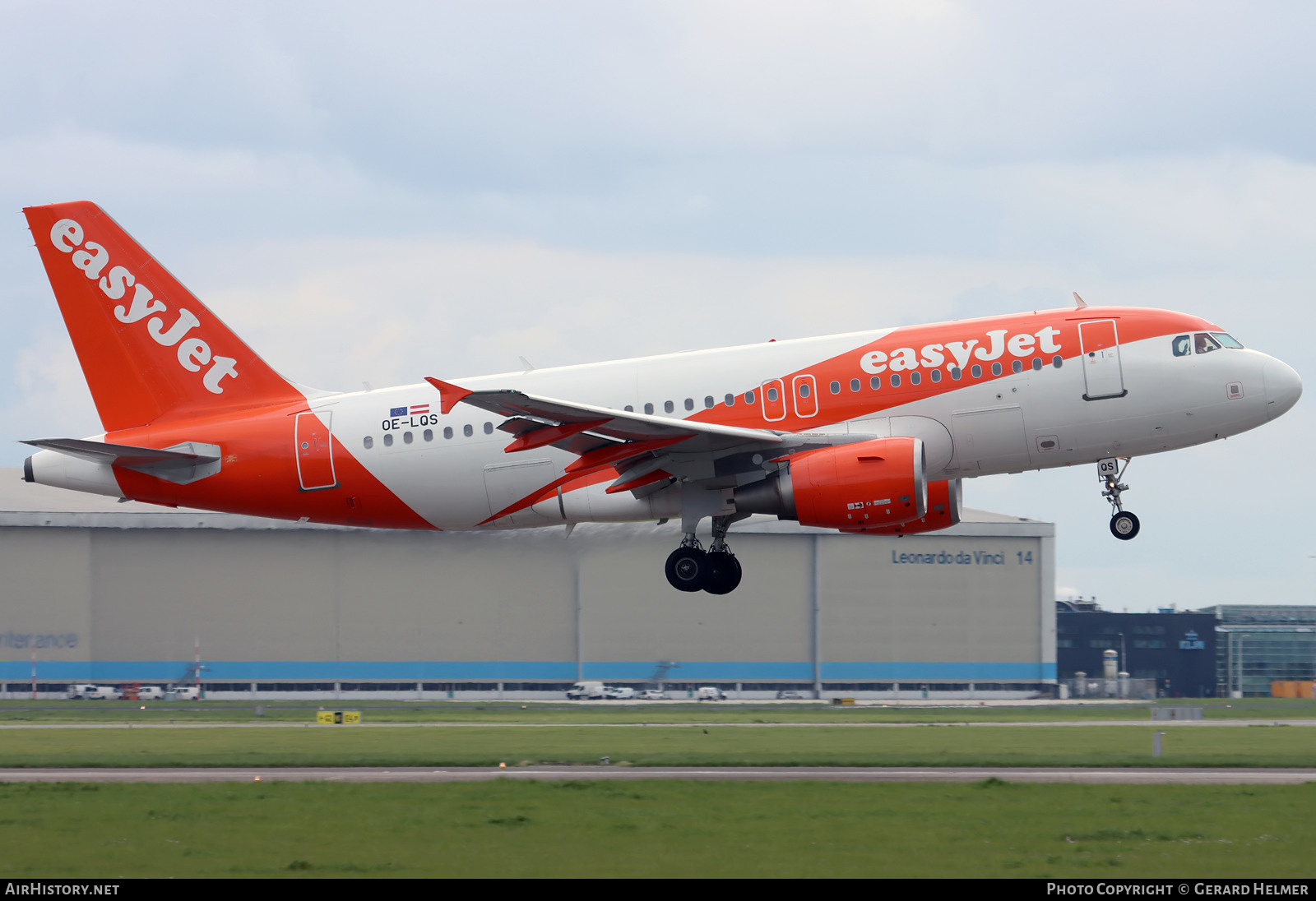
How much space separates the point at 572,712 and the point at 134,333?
127 ft

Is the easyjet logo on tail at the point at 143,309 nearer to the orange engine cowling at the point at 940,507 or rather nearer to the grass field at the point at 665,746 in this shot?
the grass field at the point at 665,746

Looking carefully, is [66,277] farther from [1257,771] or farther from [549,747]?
[1257,771]

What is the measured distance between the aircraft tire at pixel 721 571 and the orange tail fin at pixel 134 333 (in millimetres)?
11651

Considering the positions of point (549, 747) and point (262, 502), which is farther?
point (549, 747)

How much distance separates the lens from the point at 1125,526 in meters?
33.5

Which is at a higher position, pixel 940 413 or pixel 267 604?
pixel 940 413

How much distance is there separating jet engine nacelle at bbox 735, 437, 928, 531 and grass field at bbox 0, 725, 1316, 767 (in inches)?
364

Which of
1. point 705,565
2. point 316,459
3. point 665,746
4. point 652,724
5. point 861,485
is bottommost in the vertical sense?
point 652,724

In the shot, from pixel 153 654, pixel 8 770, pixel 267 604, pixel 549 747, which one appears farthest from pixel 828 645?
pixel 8 770

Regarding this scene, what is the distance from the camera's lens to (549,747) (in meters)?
45.6

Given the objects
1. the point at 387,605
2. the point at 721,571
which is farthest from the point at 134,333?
the point at 387,605

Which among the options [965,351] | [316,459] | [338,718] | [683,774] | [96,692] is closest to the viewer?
[965,351]

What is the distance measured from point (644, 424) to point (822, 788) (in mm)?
8613

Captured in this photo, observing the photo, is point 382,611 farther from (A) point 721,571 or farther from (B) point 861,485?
(B) point 861,485
